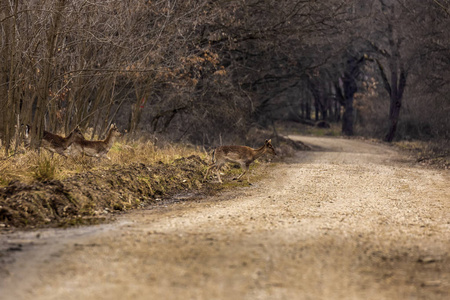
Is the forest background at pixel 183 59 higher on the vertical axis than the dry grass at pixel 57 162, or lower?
higher

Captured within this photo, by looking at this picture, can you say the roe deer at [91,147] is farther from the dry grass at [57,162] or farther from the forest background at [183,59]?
the forest background at [183,59]

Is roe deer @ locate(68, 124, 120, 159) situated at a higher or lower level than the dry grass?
higher

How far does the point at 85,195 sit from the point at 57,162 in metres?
2.69

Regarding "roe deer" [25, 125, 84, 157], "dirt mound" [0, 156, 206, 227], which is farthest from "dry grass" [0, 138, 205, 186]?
"dirt mound" [0, 156, 206, 227]

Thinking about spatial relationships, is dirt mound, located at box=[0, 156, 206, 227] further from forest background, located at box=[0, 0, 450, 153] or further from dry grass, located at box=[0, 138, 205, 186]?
forest background, located at box=[0, 0, 450, 153]

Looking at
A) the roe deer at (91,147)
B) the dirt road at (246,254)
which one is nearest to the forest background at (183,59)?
the roe deer at (91,147)

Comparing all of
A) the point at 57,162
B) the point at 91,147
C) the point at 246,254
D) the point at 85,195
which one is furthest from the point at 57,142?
the point at 246,254

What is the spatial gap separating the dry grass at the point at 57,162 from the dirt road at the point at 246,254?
2321 mm

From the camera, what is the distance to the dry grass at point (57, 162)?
10.6m

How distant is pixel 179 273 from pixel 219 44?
17.1m

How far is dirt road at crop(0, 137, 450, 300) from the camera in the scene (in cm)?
541

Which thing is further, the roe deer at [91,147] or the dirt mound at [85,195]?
the roe deer at [91,147]

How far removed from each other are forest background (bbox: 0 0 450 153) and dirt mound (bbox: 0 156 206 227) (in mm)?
2319

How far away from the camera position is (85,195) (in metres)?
9.58
